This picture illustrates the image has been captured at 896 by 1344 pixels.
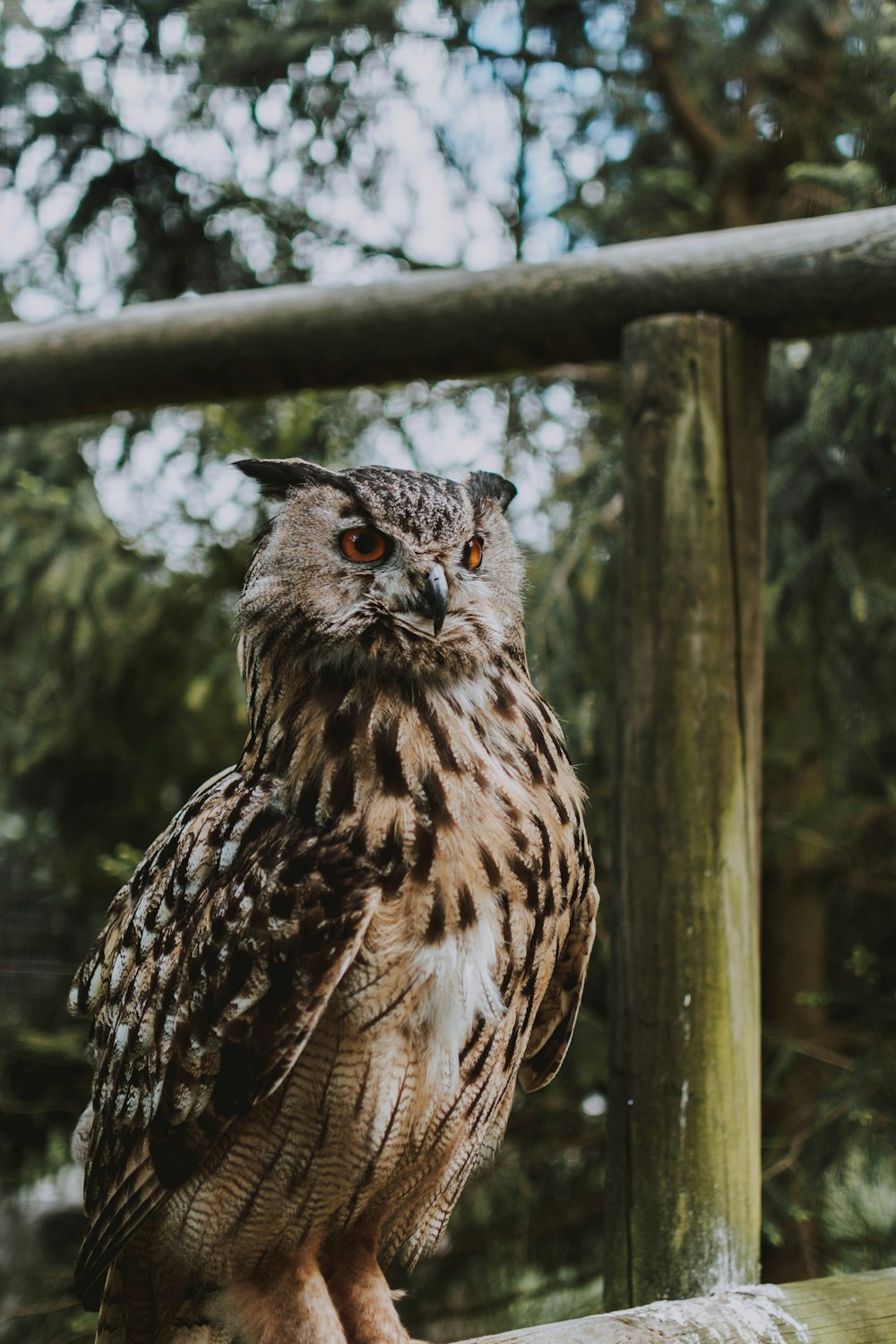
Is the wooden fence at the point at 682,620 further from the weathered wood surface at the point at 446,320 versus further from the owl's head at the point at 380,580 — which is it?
the owl's head at the point at 380,580

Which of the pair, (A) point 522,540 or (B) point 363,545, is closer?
(B) point 363,545

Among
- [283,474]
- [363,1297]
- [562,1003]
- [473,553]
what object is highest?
[283,474]

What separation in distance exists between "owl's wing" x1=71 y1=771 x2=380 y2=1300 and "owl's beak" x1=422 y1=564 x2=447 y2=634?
29cm

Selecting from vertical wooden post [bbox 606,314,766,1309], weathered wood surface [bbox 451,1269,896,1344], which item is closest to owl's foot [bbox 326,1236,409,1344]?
vertical wooden post [bbox 606,314,766,1309]

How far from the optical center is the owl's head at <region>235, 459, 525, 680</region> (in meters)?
1.32

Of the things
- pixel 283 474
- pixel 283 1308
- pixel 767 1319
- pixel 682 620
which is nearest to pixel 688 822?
pixel 682 620

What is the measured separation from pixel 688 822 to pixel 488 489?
0.55 m

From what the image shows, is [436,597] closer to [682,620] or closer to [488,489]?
[488,489]

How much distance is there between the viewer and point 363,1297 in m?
1.58

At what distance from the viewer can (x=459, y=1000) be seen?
1.30m

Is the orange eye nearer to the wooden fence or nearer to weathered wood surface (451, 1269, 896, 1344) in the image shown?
the wooden fence

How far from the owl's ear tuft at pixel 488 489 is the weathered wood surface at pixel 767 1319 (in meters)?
1.00

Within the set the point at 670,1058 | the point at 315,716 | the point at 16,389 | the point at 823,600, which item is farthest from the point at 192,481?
the point at 670,1058

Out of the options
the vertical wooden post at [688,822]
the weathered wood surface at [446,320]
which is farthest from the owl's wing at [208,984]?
the weathered wood surface at [446,320]
